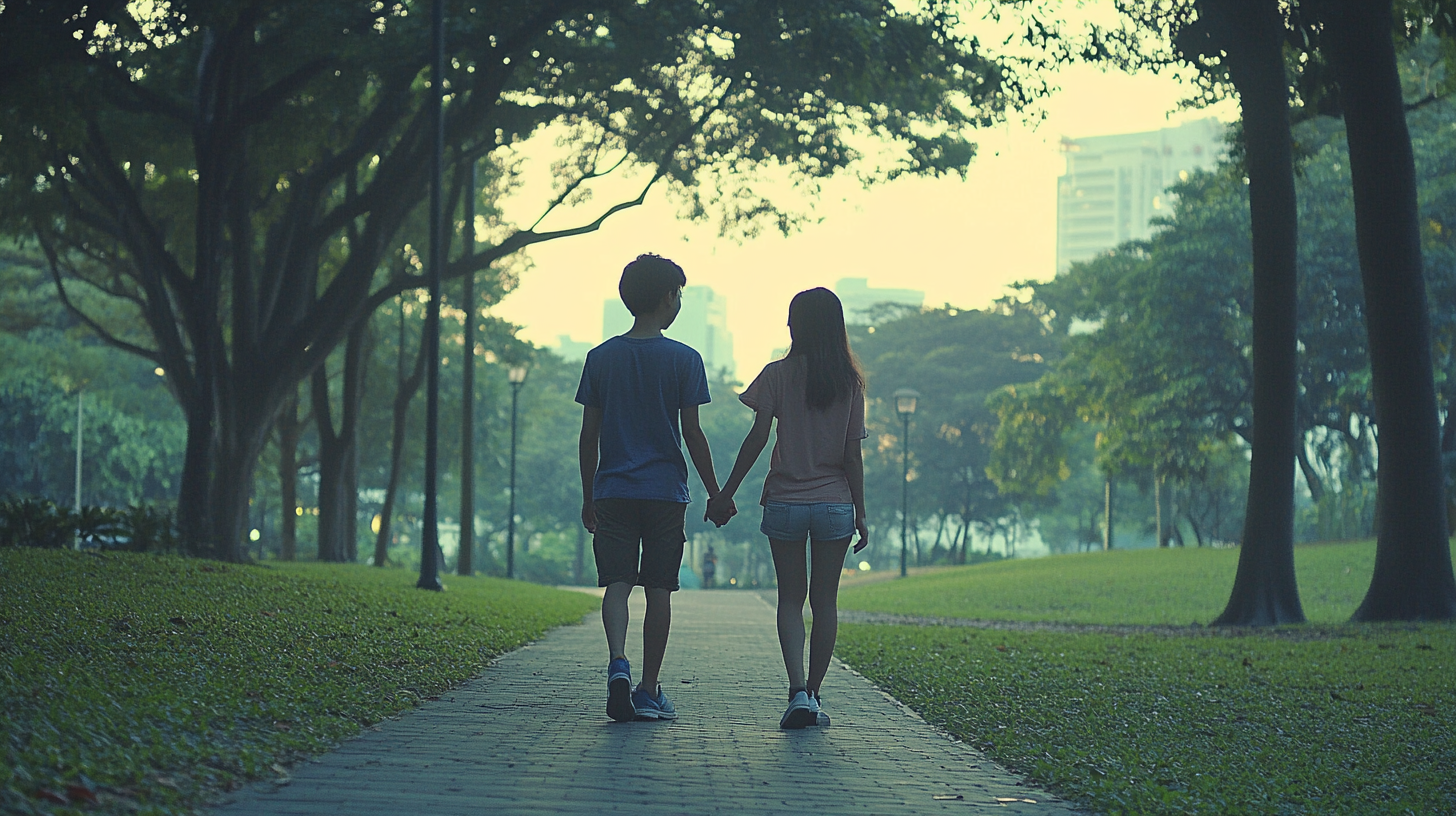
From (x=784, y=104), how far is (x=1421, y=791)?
14.2 meters

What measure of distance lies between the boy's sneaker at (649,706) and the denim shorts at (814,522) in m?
0.94

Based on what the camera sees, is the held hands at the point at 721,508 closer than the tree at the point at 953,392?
Yes

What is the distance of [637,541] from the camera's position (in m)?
6.38

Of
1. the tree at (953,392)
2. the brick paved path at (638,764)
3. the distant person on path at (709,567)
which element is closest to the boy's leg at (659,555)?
the brick paved path at (638,764)

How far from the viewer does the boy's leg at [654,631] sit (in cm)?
641

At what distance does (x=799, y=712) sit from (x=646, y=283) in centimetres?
209

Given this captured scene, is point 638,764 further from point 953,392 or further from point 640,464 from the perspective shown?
point 953,392

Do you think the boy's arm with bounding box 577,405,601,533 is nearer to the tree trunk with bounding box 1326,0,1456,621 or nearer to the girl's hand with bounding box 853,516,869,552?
the girl's hand with bounding box 853,516,869,552

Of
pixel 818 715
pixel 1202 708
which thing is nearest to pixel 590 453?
pixel 818 715

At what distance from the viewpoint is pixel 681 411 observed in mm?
6445

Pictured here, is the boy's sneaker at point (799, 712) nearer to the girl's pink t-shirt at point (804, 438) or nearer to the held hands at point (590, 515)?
the girl's pink t-shirt at point (804, 438)

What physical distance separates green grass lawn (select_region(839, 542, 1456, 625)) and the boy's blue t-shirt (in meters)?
11.8

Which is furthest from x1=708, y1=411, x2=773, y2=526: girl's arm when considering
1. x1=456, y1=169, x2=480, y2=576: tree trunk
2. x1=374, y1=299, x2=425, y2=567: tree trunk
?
x1=374, y1=299, x2=425, y2=567: tree trunk

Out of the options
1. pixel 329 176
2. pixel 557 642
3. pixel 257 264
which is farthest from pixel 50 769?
pixel 257 264
